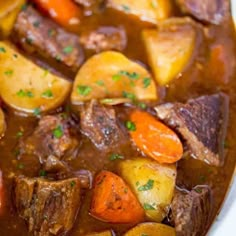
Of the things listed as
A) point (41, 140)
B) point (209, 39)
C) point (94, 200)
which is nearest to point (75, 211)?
point (94, 200)

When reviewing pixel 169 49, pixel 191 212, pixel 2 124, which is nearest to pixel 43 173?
pixel 2 124

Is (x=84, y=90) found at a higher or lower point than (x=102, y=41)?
lower

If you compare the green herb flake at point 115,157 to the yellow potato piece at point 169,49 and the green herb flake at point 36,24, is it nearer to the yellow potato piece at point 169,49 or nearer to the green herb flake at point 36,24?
the yellow potato piece at point 169,49

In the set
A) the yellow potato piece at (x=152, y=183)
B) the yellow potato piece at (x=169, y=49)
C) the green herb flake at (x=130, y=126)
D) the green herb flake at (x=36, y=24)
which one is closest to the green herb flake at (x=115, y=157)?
the yellow potato piece at (x=152, y=183)

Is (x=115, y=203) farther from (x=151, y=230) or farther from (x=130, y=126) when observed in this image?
(x=130, y=126)

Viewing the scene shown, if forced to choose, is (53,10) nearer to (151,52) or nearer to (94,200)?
(151,52)

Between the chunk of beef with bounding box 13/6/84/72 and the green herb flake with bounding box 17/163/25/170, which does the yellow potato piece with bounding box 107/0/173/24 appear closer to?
the chunk of beef with bounding box 13/6/84/72

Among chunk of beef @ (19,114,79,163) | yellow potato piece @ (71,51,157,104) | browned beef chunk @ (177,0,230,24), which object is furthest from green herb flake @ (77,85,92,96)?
browned beef chunk @ (177,0,230,24)

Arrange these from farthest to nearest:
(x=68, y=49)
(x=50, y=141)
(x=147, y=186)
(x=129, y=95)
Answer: (x=68, y=49), (x=129, y=95), (x=50, y=141), (x=147, y=186)
